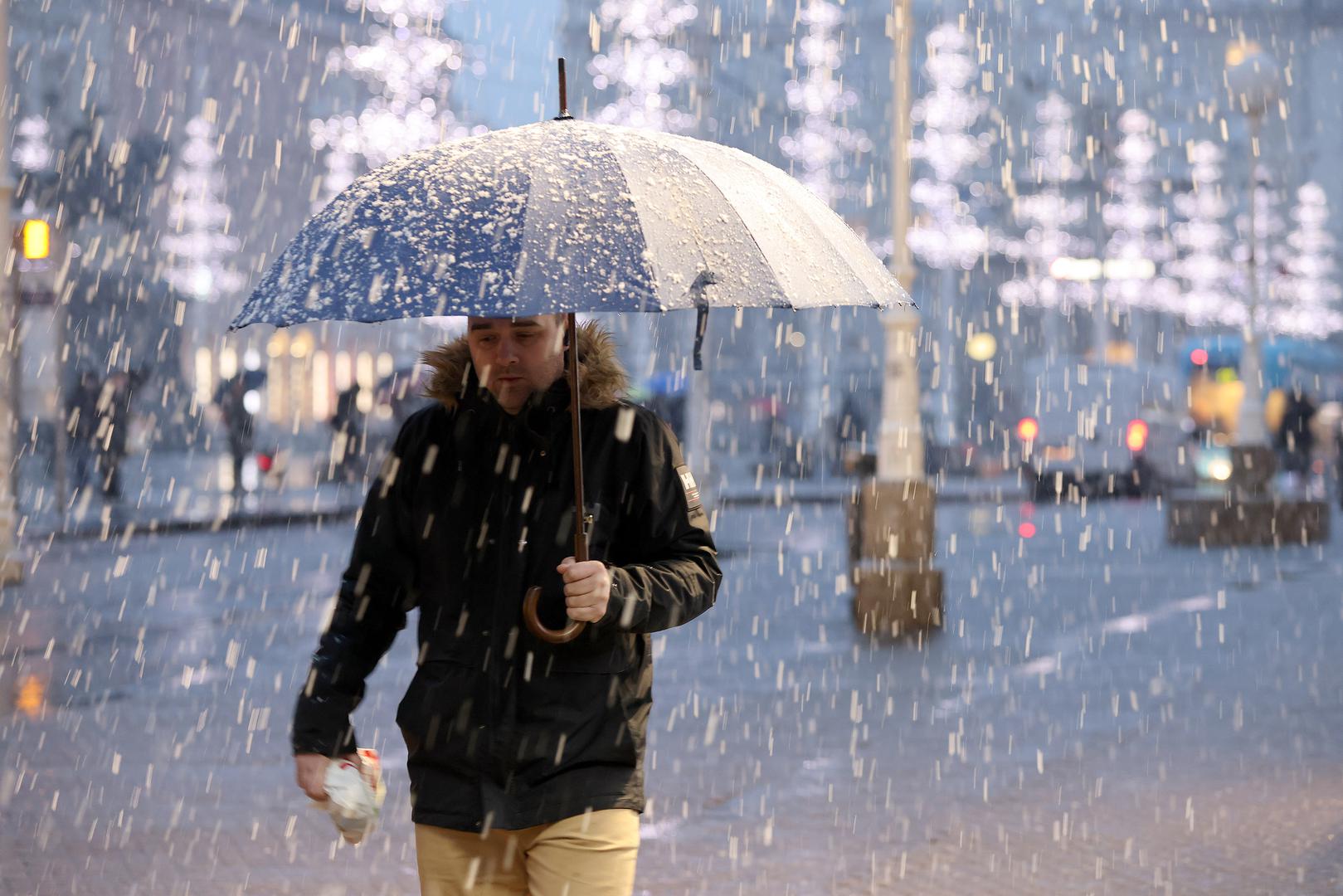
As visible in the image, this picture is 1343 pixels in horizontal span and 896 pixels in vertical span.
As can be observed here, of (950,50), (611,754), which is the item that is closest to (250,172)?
(950,50)

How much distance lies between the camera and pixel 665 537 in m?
3.56

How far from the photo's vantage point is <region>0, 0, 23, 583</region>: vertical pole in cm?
1580

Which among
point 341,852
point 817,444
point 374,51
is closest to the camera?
point 341,852

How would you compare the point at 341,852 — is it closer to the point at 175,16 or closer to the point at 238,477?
the point at 238,477

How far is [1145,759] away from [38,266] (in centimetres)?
1357

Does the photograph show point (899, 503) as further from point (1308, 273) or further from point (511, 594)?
point (1308, 273)

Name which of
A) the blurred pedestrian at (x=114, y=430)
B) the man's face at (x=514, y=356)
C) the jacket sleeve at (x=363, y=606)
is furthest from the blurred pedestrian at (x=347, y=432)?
the man's face at (x=514, y=356)

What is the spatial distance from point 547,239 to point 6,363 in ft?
47.7

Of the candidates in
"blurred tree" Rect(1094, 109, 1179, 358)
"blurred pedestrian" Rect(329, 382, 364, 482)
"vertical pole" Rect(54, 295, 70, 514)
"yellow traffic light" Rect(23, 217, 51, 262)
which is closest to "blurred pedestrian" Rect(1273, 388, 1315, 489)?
"blurred pedestrian" Rect(329, 382, 364, 482)

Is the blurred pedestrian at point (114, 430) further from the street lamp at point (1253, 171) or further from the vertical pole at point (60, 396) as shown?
the street lamp at point (1253, 171)

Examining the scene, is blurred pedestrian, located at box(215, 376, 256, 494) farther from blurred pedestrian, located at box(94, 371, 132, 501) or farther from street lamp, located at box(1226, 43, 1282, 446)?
street lamp, located at box(1226, 43, 1282, 446)

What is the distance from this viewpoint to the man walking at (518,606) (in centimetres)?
336

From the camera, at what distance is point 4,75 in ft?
53.0

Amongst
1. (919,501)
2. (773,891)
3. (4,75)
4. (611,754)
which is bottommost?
(773,891)
